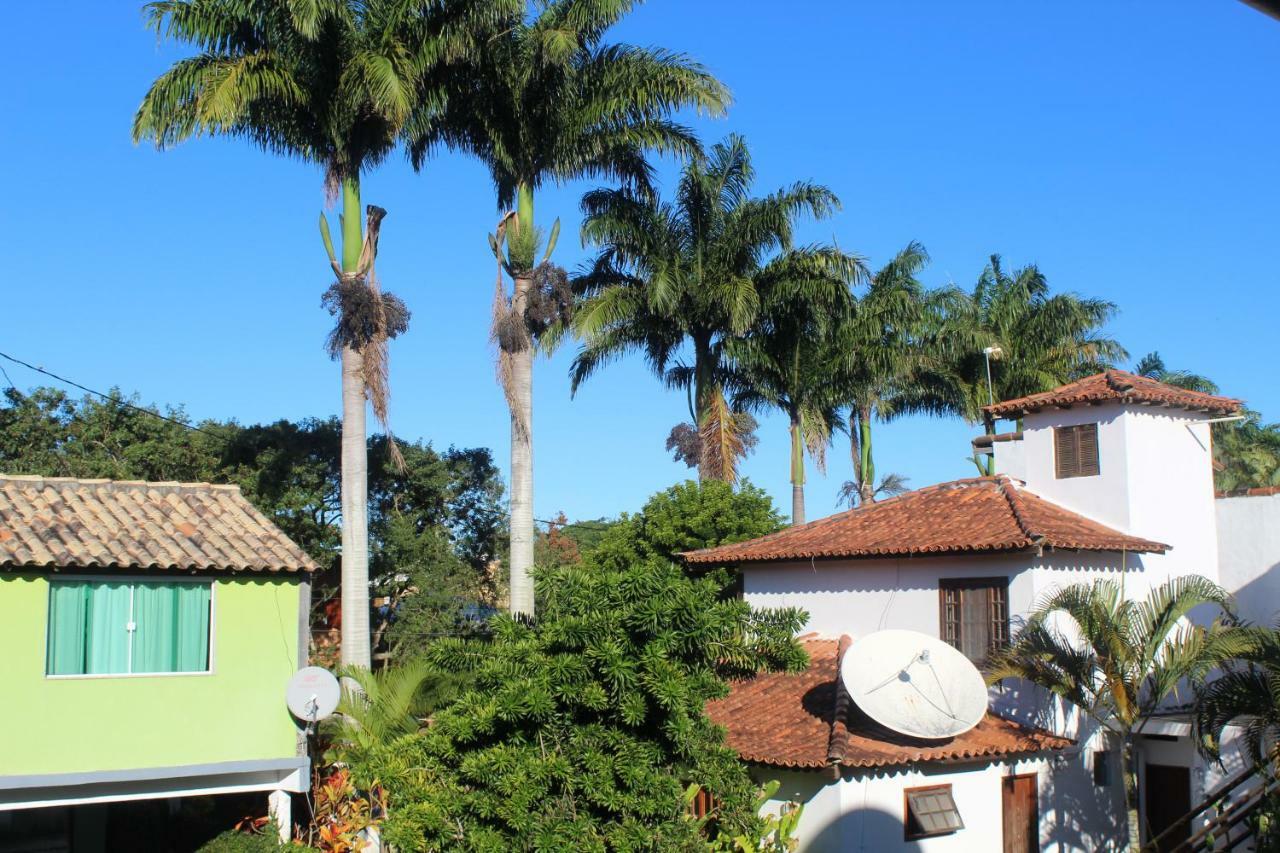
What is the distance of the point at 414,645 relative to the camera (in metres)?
30.9

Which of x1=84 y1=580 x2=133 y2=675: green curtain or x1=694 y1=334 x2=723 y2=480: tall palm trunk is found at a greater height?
x1=694 y1=334 x2=723 y2=480: tall palm trunk

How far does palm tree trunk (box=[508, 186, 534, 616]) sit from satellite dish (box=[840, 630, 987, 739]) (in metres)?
7.24

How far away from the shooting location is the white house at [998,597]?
16969 millimetres

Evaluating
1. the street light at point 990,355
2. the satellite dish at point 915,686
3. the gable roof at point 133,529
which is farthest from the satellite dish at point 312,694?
the street light at point 990,355

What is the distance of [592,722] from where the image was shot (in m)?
12.1

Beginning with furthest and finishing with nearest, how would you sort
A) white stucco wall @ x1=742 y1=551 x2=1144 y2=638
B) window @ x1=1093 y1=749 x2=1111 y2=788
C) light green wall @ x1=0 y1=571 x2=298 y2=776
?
window @ x1=1093 y1=749 x2=1111 y2=788, white stucco wall @ x1=742 y1=551 x2=1144 y2=638, light green wall @ x1=0 y1=571 x2=298 y2=776

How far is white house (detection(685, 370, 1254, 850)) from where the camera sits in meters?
17.0

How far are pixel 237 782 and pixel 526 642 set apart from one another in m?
7.20

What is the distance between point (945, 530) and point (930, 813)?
4.93 metres

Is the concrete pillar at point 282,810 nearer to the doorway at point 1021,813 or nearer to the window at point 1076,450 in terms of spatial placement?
the doorway at point 1021,813

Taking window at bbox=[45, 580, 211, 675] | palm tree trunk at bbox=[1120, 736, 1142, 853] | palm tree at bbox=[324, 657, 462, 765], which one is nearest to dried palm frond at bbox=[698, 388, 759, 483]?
palm tree at bbox=[324, 657, 462, 765]

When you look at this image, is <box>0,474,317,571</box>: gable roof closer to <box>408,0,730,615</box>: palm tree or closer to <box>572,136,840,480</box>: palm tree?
<box>408,0,730,615</box>: palm tree

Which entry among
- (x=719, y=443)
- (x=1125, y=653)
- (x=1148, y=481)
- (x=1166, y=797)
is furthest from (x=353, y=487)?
(x=1166, y=797)

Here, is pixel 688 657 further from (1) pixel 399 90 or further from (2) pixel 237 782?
(1) pixel 399 90
